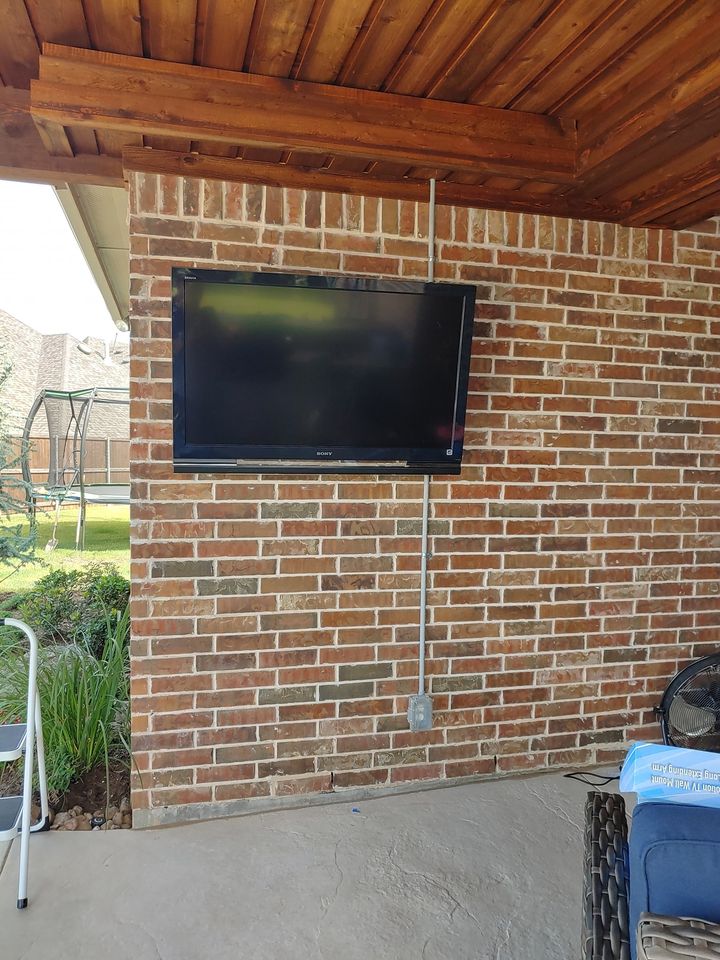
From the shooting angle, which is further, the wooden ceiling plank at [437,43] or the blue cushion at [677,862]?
the wooden ceiling plank at [437,43]

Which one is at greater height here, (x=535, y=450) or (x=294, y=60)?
(x=294, y=60)

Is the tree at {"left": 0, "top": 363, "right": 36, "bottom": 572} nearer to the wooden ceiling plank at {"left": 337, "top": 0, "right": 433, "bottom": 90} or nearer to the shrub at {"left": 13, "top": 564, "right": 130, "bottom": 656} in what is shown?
the shrub at {"left": 13, "top": 564, "right": 130, "bottom": 656}

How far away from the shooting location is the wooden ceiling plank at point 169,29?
5.81ft

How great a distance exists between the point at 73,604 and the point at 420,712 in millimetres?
2639

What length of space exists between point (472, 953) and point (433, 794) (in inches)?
33.4

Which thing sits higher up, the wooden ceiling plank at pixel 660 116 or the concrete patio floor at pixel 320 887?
the wooden ceiling plank at pixel 660 116

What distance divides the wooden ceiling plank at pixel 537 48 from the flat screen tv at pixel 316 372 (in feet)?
2.08

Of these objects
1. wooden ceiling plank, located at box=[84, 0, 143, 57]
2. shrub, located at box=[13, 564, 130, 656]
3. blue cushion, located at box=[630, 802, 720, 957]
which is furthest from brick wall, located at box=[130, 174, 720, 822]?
blue cushion, located at box=[630, 802, 720, 957]

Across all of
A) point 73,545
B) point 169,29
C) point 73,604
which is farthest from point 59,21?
point 73,545

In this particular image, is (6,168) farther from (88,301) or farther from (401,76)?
(88,301)

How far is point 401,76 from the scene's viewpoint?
209cm

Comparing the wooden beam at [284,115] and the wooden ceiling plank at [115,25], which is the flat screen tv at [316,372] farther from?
the wooden ceiling plank at [115,25]

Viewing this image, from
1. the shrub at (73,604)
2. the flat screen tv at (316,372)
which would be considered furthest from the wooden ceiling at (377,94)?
the shrub at (73,604)

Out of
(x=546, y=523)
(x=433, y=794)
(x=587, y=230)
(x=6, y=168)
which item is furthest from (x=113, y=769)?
(x=587, y=230)
